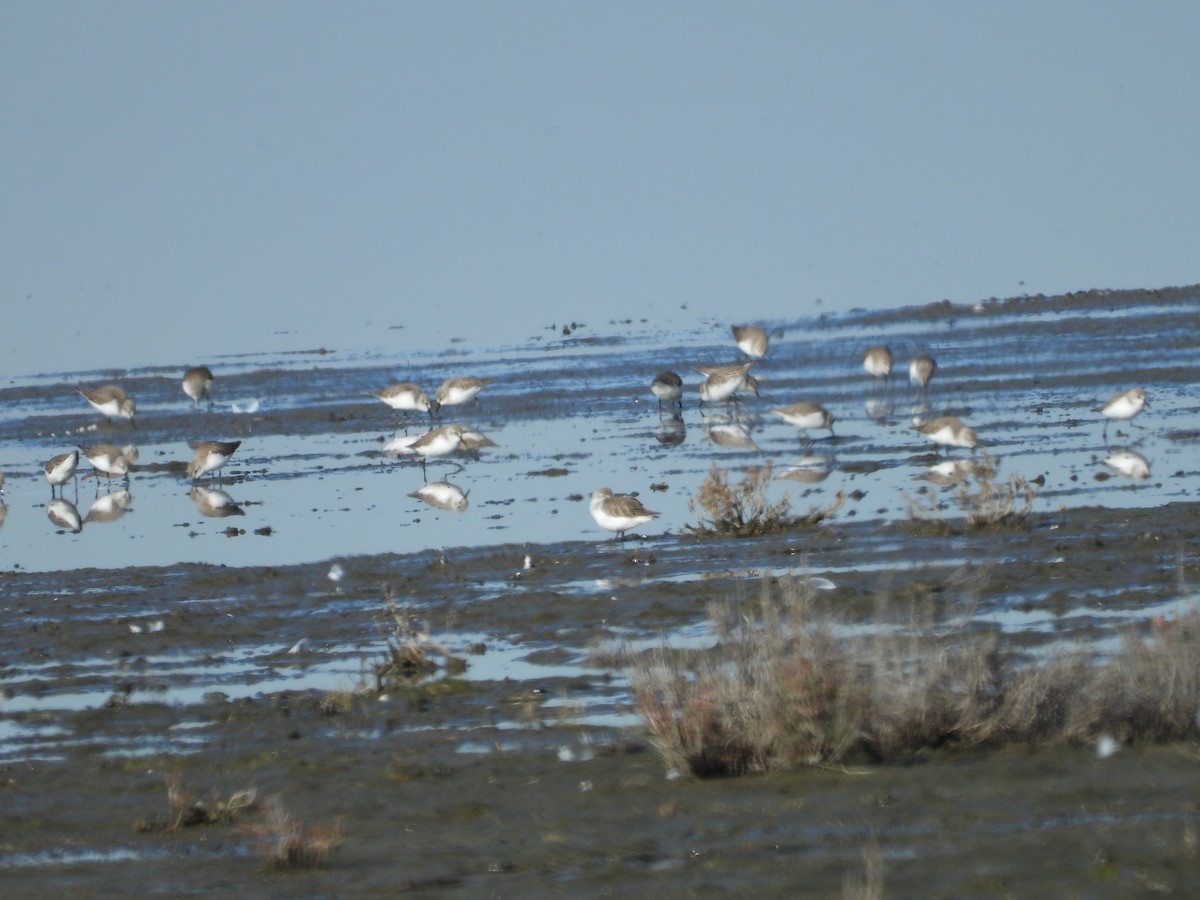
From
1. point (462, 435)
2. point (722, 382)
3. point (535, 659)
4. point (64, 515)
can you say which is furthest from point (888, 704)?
point (722, 382)

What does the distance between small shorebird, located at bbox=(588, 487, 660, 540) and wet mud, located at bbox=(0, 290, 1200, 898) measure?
21cm

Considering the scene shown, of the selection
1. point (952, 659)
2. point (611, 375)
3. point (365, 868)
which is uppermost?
point (611, 375)

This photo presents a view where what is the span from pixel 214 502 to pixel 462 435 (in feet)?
12.4

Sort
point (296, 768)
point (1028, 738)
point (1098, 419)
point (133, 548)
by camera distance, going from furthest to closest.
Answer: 1. point (1098, 419)
2. point (133, 548)
3. point (296, 768)
4. point (1028, 738)

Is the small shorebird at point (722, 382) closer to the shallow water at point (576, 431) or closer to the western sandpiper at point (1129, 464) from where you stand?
the shallow water at point (576, 431)

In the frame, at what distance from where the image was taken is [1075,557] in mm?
12281

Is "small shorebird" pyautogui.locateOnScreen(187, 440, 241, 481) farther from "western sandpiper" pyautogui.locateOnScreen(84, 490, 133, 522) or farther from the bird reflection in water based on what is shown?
the bird reflection in water

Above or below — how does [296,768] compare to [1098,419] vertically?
below

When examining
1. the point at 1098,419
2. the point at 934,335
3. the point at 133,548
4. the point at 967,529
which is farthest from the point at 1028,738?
the point at 934,335

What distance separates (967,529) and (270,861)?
7.79 meters

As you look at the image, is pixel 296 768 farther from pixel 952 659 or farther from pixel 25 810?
pixel 952 659

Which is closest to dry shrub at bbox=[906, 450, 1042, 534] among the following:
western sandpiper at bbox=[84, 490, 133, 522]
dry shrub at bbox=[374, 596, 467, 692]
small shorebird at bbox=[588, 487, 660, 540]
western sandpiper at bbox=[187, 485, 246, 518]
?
small shorebird at bbox=[588, 487, 660, 540]

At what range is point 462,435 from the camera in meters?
22.8

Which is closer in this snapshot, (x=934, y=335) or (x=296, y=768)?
(x=296, y=768)
